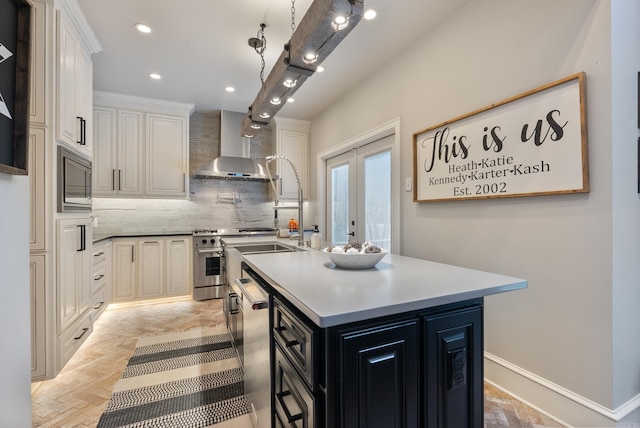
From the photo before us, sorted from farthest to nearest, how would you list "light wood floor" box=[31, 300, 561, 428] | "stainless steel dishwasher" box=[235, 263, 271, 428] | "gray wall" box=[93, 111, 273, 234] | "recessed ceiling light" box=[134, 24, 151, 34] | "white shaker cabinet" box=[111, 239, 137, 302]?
"gray wall" box=[93, 111, 273, 234] → "white shaker cabinet" box=[111, 239, 137, 302] → "recessed ceiling light" box=[134, 24, 151, 34] → "light wood floor" box=[31, 300, 561, 428] → "stainless steel dishwasher" box=[235, 263, 271, 428]

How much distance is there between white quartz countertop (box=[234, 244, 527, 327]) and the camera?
803 millimetres

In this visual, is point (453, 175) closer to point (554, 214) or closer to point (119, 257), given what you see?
point (554, 214)

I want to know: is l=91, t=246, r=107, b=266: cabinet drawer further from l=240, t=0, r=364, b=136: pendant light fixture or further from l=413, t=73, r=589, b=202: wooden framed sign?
l=413, t=73, r=589, b=202: wooden framed sign

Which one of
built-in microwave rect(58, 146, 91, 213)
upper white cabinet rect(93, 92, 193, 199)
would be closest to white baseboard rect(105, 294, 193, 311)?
upper white cabinet rect(93, 92, 193, 199)

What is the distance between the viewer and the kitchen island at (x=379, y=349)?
2.67ft

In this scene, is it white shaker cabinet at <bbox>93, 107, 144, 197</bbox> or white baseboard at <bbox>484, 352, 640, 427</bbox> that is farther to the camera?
white shaker cabinet at <bbox>93, 107, 144, 197</bbox>

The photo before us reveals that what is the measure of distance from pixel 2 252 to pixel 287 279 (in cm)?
97

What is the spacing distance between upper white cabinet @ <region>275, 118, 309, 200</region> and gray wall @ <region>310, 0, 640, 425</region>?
8.76 feet

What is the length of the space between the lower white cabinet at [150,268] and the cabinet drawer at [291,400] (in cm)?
323

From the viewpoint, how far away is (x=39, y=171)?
6.40 ft

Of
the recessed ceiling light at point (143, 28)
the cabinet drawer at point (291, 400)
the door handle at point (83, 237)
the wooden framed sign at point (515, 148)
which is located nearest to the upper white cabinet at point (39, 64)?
the recessed ceiling light at point (143, 28)

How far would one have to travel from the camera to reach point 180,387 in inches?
76.9

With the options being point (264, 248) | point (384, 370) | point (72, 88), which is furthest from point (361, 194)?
point (72, 88)

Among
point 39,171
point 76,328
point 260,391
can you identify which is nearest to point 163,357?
point 76,328
